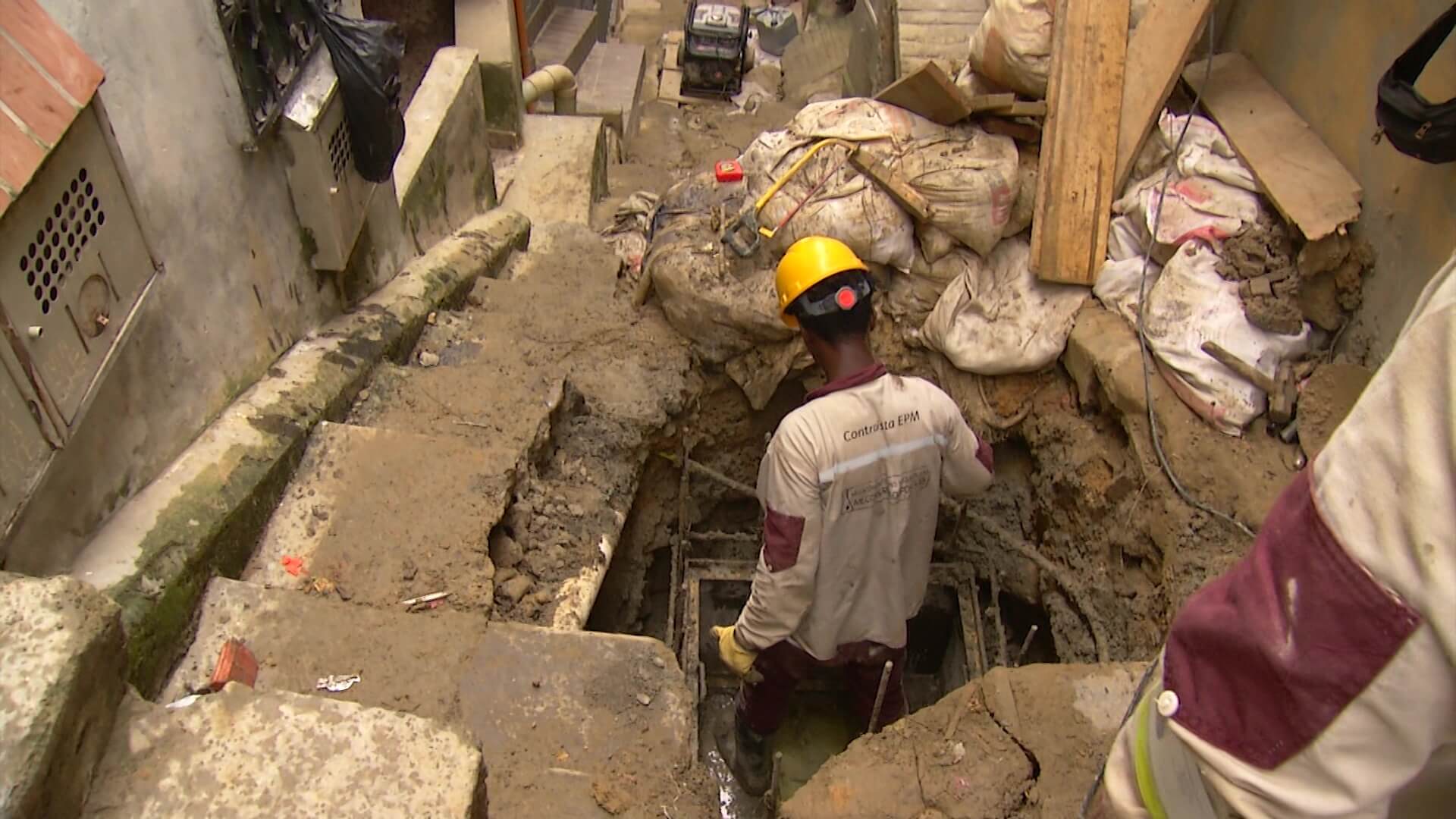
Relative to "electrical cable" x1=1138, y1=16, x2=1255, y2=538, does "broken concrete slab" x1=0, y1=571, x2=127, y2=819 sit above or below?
above

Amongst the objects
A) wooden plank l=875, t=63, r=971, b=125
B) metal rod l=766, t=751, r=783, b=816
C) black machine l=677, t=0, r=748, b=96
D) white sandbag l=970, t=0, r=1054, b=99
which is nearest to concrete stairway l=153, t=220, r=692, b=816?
metal rod l=766, t=751, r=783, b=816

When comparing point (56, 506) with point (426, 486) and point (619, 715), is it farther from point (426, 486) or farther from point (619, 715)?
point (619, 715)

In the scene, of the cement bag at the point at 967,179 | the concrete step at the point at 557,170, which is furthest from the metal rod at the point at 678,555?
the concrete step at the point at 557,170

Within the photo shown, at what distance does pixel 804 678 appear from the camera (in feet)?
11.1

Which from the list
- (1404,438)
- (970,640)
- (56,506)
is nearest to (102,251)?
(56,506)

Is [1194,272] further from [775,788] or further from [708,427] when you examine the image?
[775,788]

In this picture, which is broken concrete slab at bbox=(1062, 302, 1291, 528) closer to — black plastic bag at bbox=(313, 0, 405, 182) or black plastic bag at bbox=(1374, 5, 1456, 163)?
black plastic bag at bbox=(1374, 5, 1456, 163)

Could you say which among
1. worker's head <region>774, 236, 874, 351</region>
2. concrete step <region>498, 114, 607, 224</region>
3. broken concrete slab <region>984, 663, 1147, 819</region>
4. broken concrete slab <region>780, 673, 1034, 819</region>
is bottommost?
concrete step <region>498, 114, 607, 224</region>

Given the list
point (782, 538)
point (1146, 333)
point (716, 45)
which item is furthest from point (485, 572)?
point (716, 45)

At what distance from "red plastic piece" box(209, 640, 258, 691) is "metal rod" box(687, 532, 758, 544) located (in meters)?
2.26

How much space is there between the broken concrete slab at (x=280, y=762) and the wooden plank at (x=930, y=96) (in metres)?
2.95

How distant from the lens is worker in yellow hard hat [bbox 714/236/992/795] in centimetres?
257

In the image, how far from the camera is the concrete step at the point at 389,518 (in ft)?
7.36

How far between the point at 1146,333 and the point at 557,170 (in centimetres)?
393
